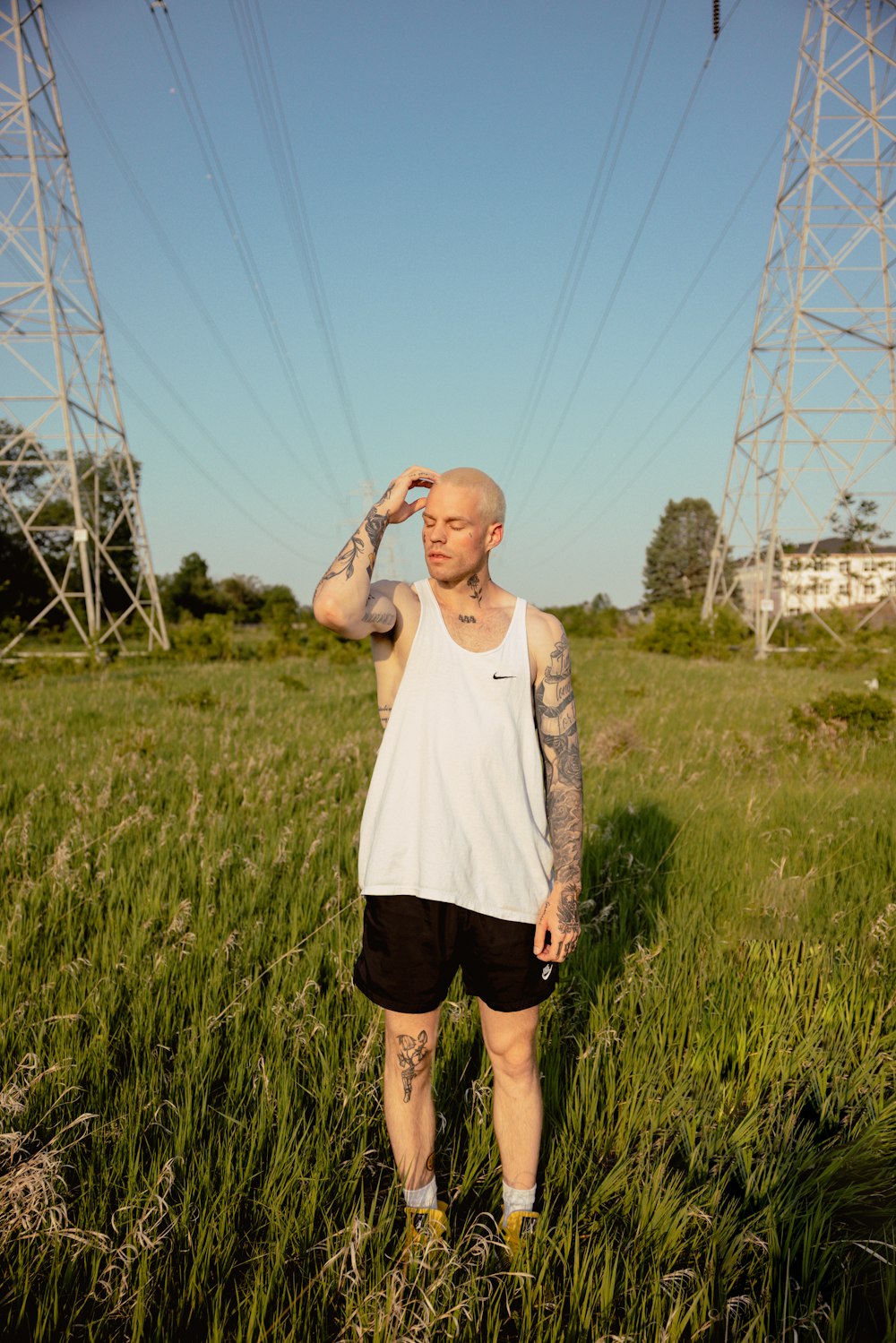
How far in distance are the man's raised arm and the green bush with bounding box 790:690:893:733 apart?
8.49 metres

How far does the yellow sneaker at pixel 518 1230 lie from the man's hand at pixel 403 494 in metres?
2.09

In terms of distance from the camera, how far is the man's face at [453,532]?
2289mm

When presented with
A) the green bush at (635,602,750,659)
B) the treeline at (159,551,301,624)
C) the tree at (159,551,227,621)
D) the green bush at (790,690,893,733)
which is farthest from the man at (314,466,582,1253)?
the tree at (159,551,227,621)

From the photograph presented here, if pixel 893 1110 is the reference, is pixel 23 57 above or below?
above

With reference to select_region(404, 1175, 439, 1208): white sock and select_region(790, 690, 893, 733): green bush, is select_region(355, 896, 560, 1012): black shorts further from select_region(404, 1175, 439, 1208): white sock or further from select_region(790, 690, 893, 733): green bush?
select_region(790, 690, 893, 733): green bush

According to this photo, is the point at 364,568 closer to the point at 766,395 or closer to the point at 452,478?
the point at 452,478

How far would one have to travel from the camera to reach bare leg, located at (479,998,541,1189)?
94.0 inches

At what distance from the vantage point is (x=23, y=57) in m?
22.7

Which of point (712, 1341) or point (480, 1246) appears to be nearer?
point (712, 1341)

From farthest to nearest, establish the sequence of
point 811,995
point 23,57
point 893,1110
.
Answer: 1. point 23,57
2. point 811,995
3. point 893,1110

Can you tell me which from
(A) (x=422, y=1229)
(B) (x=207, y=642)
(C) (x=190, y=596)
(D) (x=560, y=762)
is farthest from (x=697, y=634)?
(C) (x=190, y=596)

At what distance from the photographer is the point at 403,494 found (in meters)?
2.36

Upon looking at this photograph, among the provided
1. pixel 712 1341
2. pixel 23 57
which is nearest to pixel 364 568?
pixel 712 1341

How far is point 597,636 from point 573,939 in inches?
1989
